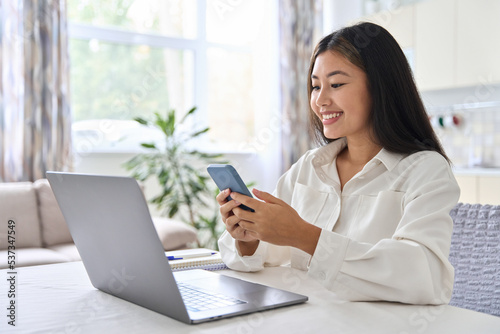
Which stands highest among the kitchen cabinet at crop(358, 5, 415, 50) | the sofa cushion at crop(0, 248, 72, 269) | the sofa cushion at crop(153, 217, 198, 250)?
the kitchen cabinet at crop(358, 5, 415, 50)

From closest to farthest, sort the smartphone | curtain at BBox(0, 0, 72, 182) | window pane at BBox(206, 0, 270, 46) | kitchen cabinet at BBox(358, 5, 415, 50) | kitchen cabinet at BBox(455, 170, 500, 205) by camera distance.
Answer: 1. the smartphone
2. curtain at BBox(0, 0, 72, 182)
3. kitchen cabinet at BBox(455, 170, 500, 205)
4. kitchen cabinet at BBox(358, 5, 415, 50)
5. window pane at BBox(206, 0, 270, 46)

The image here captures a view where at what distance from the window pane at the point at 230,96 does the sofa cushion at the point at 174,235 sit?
1.87 meters

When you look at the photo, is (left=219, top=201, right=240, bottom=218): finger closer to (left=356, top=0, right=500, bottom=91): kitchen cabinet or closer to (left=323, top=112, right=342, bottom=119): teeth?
(left=323, top=112, right=342, bottom=119): teeth

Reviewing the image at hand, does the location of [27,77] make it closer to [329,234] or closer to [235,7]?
[235,7]

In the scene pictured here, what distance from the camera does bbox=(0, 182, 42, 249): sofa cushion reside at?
3117 millimetres

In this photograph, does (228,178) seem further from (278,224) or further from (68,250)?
(68,250)

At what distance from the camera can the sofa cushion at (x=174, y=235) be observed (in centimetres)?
308

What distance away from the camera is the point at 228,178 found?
105 cm

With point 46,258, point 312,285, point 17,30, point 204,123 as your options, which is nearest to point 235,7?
point 204,123

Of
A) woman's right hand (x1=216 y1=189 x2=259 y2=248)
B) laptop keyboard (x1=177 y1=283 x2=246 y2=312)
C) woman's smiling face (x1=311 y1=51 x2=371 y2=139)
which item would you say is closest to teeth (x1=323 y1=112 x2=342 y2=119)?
woman's smiling face (x1=311 y1=51 x2=371 y2=139)

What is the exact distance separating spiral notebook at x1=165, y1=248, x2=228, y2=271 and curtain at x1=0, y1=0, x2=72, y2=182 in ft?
8.32

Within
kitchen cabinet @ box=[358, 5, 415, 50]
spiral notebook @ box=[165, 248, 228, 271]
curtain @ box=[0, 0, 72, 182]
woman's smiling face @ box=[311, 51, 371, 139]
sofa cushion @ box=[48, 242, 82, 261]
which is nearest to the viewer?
spiral notebook @ box=[165, 248, 228, 271]

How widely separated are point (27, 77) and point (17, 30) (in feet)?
1.05

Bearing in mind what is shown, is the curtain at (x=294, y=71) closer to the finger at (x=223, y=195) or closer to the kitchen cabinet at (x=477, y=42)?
the kitchen cabinet at (x=477, y=42)
